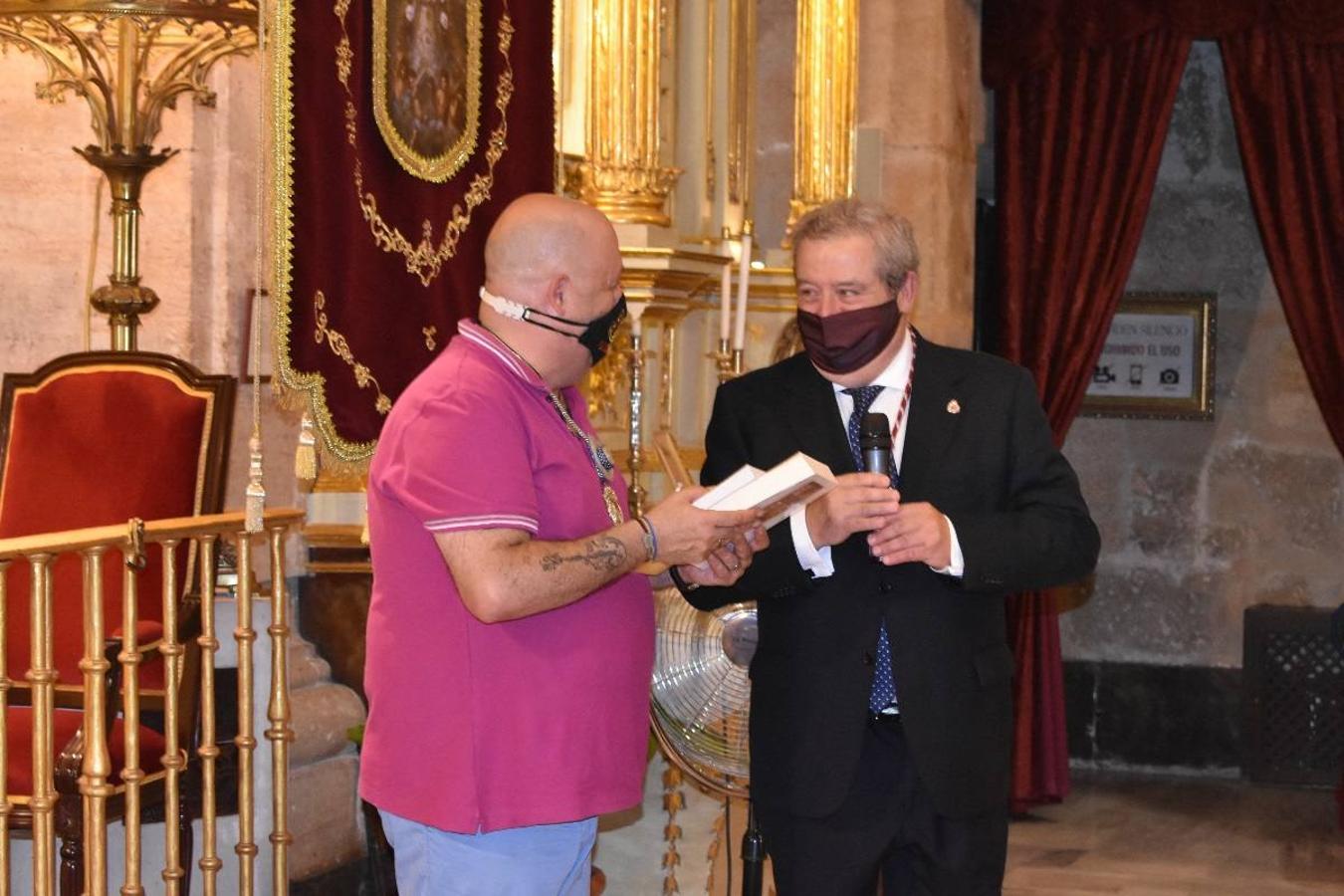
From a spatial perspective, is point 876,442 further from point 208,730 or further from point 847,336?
point 208,730

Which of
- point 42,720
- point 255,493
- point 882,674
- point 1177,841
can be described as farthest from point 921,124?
point 42,720

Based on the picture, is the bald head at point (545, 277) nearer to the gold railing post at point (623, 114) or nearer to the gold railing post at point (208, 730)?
the gold railing post at point (208, 730)

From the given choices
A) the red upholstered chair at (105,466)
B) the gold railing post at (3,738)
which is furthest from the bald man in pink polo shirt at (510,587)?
the red upholstered chair at (105,466)

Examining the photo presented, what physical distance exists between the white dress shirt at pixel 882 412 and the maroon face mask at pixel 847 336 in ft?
0.29

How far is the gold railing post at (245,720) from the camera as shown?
3.83 meters

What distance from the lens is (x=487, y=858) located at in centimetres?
277

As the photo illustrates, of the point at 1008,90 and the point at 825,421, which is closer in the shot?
the point at 825,421

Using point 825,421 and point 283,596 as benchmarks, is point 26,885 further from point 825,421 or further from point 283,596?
point 825,421

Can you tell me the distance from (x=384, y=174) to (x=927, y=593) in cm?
158

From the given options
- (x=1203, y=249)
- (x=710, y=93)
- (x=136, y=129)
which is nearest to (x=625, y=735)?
(x=136, y=129)

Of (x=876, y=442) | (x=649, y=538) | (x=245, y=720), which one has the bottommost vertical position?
(x=245, y=720)

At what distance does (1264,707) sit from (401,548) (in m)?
5.88

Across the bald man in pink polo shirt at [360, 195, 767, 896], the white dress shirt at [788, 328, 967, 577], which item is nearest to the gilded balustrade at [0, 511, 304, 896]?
the bald man in pink polo shirt at [360, 195, 767, 896]

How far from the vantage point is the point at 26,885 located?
185 inches
